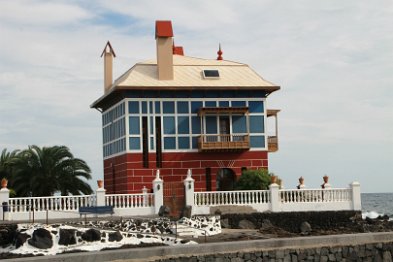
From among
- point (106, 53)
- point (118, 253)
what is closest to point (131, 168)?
point (106, 53)

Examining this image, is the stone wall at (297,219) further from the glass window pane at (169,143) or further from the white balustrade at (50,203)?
the glass window pane at (169,143)

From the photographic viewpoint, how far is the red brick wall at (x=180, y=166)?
129 feet

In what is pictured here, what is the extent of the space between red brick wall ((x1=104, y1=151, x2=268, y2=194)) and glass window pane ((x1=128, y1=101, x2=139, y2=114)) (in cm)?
234

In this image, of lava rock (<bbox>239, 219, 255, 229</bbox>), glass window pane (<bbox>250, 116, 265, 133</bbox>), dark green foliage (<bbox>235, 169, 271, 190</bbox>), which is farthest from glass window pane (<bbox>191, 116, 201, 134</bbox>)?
lava rock (<bbox>239, 219, 255, 229</bbox>)

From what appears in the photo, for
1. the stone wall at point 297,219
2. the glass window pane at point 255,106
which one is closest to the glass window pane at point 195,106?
the glass window pane at point 255,106

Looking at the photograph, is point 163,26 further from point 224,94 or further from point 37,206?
point 37,206

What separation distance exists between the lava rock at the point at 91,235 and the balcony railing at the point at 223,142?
17520mm

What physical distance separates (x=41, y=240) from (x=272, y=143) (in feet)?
75.1

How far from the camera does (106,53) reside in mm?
45656

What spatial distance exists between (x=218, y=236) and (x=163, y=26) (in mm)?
18507

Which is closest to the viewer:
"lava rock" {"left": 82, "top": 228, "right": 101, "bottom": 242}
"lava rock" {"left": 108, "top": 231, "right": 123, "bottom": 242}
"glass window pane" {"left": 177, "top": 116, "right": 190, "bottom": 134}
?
"lava rock" {"left": 82, "top": 228, "right": 101, "bottom": 242}

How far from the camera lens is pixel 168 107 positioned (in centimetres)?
4009

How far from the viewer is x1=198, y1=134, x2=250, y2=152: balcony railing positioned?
130 ft

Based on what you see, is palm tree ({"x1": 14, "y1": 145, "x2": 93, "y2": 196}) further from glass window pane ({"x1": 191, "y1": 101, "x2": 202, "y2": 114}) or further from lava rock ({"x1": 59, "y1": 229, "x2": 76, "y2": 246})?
lava rock ({"x1": 59, "y1": 229, "x2": 76, "y2": 246})
